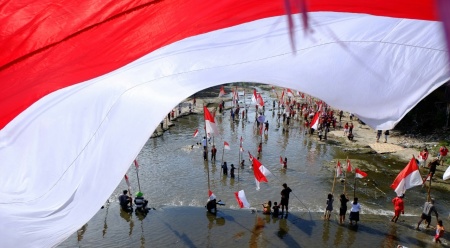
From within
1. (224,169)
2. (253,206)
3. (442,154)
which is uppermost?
(442,154)

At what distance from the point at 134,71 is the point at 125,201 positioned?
12.6m

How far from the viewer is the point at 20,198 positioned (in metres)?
3.39

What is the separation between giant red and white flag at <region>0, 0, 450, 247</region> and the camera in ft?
10.9

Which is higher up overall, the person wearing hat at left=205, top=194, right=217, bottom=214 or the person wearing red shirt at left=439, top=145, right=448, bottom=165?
the person wearing red shirt at left=439, top=145, right=448, bottom=165

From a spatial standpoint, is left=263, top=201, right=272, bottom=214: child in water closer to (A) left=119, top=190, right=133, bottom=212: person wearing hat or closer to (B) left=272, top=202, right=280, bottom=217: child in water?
(B) left=272, top=202, right=280, bottom=217: child in water

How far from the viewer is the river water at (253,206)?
13445 mm

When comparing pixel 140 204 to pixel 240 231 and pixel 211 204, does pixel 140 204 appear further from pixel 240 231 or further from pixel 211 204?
pixel 240 231

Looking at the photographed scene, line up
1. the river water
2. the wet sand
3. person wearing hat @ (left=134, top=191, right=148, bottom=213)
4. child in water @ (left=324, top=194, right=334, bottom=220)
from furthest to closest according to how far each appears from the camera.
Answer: person wearing hat @ (left=134, top=191, right=148, bottom=213) < child in water @ (left=324, top=194, right=334, bottom=220) < the river water < the wet sand

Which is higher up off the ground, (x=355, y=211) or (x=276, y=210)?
(x=355, y=211)

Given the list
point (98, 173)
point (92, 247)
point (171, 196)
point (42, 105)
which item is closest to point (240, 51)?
point (98, 173)

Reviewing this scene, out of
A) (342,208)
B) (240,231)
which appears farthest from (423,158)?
(240,231)

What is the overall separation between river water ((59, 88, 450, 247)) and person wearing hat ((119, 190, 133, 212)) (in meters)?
0.25

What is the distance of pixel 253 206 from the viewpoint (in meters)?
16.2

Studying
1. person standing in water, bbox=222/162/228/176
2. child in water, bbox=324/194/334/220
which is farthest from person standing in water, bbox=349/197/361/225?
person standing in water, bbox=222/162/228/176
